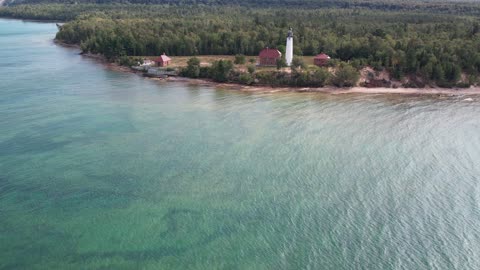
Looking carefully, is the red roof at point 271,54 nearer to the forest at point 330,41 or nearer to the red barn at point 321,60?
the forest at point 330,41

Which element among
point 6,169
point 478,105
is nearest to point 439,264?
point 6,169

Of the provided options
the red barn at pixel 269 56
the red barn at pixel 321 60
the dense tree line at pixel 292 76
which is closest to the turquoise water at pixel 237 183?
the dense tree line at pixel 292 76

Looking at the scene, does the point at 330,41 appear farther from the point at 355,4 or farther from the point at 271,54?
the point at 355,4

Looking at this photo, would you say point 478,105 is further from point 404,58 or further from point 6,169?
point 6,169

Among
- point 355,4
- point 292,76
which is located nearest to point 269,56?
point 292,76

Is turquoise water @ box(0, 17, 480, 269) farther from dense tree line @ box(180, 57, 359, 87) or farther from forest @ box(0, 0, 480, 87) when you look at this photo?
forest @ box(0, 0, 480, 87)
